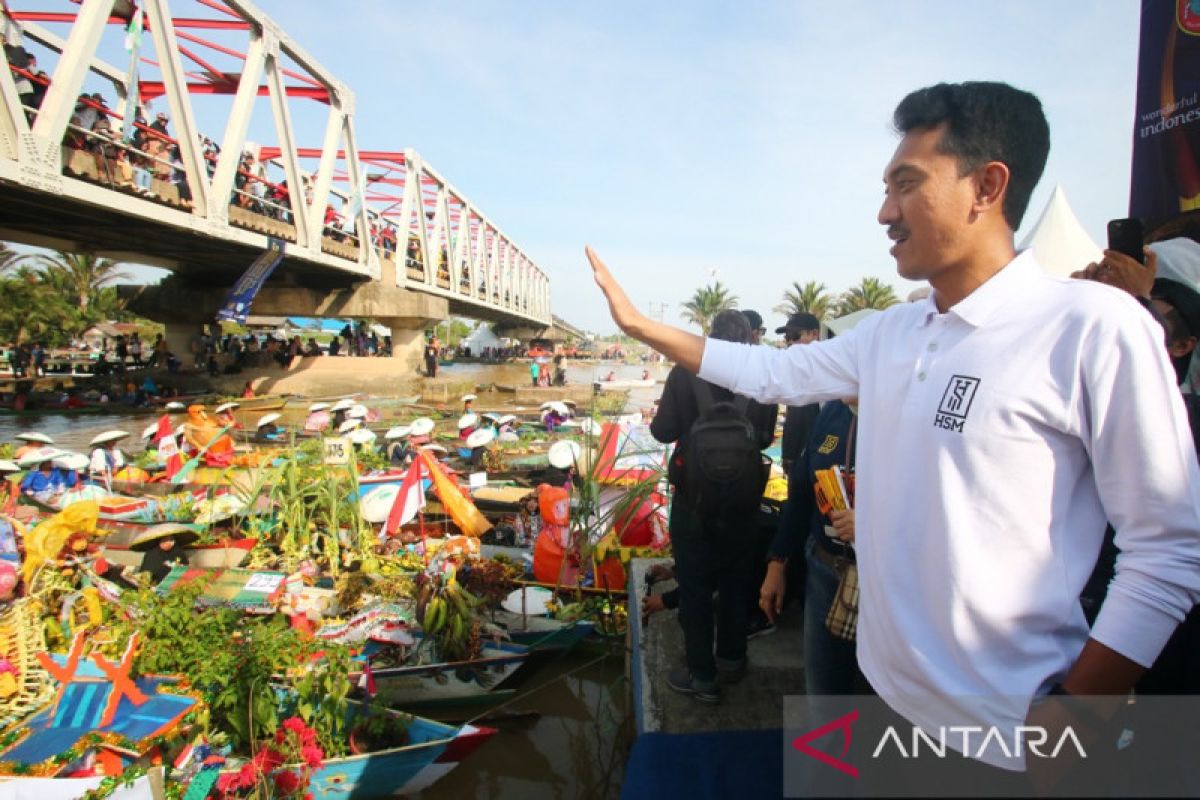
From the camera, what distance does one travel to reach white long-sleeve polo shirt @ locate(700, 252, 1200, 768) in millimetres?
991

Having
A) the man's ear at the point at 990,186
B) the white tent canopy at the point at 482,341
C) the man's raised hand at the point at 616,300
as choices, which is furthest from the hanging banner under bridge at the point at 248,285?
the white tent canopy at the point at 482,341

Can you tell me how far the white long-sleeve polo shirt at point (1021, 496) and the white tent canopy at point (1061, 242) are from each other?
4.77 meters

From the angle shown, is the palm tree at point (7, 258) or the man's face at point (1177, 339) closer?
the man's face at point (1177, 339)

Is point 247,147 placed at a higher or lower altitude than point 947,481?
higher

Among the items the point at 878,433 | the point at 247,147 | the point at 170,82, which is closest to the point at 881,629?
the point at 878,433

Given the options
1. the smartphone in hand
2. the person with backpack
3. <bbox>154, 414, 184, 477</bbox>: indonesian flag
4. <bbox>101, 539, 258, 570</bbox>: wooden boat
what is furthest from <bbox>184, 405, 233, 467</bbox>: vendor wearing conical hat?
the smartphone in hand

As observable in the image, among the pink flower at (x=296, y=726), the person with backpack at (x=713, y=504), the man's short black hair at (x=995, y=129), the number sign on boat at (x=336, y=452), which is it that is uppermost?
the man's short black hair at (x=995, y=129)

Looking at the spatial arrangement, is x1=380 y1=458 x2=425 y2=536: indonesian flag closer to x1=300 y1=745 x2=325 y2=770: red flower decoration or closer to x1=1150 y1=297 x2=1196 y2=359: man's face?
x1=300 y1=745 x2=325 y2=770: red flower decoration

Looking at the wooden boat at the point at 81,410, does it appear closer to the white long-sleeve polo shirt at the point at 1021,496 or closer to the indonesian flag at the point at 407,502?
the indonesian flag at the point at 407,502

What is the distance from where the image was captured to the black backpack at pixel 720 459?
2428mm

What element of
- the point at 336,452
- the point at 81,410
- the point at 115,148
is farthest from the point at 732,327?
the point at 81,410

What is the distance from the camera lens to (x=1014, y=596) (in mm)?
1085

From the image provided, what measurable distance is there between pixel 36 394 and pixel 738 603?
22.9 metres

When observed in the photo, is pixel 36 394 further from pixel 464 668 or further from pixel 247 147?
pixel 464 668
